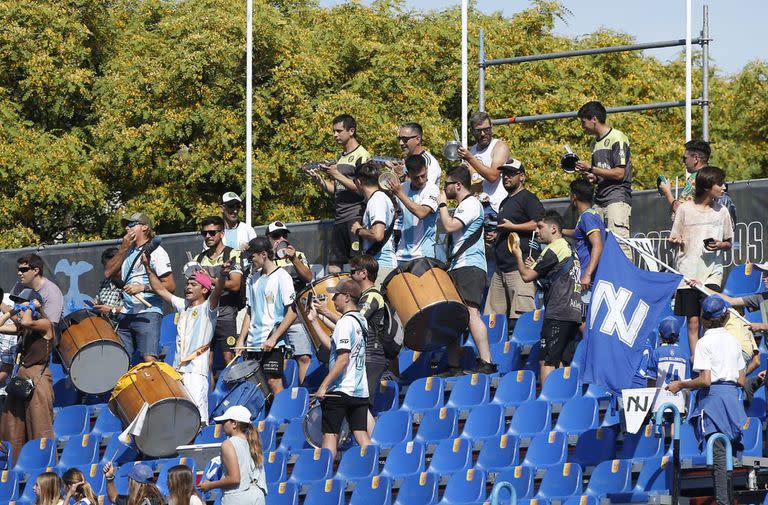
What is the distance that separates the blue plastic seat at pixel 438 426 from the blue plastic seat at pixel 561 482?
135 centimetres

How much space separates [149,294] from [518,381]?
12.2 feet

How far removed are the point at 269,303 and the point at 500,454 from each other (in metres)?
2.75

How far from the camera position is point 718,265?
38.9 feet

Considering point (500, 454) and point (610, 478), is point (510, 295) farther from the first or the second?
point (610, 478)

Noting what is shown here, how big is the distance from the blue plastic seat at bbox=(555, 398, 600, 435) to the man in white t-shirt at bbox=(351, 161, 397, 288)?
2.11m

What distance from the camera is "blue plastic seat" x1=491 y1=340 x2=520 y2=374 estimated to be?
507 inches

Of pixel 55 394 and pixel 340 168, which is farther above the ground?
pixel 340 168

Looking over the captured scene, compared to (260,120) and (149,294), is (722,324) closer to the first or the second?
(149,294)

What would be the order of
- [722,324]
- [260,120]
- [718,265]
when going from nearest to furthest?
1. [722,324]
2. [718,265]
3. [260,120]

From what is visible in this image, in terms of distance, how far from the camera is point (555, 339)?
12055mm

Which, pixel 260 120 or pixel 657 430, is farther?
pixel 260 120

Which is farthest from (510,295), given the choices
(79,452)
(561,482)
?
(79,452)

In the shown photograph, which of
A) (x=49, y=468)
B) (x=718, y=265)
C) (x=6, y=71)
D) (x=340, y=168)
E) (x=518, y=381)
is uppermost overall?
(x=6, y=71)

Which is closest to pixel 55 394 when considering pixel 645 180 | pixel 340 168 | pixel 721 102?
pixel 340 168
